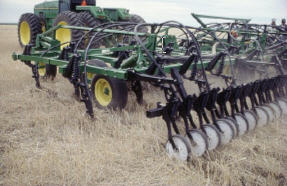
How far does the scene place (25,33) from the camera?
9.46m

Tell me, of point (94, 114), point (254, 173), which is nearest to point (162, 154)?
point (254, 173)

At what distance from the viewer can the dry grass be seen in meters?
2.26

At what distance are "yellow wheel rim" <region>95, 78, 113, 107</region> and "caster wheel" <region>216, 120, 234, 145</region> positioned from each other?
1479mm

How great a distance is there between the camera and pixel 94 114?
11.8 ft

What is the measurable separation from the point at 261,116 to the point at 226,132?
2.46 feet

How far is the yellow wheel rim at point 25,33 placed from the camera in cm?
929

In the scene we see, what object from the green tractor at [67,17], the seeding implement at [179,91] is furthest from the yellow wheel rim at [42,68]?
the green tractor at [67,17]

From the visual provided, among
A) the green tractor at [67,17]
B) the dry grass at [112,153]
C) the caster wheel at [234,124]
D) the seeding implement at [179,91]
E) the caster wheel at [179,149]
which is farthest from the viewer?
the green tractor at [67,17]

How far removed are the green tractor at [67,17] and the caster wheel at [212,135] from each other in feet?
15.1

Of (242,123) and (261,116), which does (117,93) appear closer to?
(242,123)

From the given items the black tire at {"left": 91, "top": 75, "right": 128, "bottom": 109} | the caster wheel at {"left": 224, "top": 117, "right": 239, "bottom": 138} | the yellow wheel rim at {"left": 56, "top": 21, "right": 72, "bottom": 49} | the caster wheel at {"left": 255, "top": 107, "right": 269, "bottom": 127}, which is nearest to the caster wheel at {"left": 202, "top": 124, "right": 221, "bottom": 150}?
the caster wheel at {"left": 224, "top": 117, "right": 239, "bottom": 138}

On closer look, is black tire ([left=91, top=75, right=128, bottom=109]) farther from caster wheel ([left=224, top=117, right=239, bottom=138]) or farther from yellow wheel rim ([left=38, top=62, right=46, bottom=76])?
yellow wheel rim ([left=38, top=62, right=46, bottom=76])

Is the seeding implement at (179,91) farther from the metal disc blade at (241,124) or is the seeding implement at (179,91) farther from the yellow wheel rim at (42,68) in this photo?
the yellow wheel rim at (42,68)

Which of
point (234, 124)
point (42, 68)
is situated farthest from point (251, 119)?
point (42, 68)
